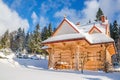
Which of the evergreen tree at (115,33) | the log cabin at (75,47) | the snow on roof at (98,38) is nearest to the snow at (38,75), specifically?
the log cabin at (75,47)

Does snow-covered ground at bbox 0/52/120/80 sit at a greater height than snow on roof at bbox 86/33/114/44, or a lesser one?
lesser

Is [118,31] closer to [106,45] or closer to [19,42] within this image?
[106,45]

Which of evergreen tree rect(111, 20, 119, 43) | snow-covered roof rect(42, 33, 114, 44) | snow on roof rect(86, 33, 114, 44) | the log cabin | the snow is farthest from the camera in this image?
evergreen tree rect(111, 20, 119, 43)

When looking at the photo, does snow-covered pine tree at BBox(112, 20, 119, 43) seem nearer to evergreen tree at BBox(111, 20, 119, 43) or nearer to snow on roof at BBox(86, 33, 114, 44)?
evergreen tree at BBox(111, 20, 119, 43)

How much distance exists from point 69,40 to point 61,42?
4.07 feet

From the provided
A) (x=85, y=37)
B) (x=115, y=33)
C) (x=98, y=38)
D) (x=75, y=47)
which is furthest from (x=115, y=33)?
(x=85, y=37)

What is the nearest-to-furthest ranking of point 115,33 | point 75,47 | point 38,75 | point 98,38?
point 38,75, point 75,47, point 98,38, point 115,33

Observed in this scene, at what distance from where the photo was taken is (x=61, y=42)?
21.9m

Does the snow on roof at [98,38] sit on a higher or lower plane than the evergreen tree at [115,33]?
lower

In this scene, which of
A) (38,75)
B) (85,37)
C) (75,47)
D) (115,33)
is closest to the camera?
(38,75)

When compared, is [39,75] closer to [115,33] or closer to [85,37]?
[85,37]

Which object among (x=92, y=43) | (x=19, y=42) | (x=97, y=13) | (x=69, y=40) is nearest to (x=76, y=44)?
(x=69, y=40)

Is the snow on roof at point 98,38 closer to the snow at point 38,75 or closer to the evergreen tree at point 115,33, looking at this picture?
the snow at point 38,75

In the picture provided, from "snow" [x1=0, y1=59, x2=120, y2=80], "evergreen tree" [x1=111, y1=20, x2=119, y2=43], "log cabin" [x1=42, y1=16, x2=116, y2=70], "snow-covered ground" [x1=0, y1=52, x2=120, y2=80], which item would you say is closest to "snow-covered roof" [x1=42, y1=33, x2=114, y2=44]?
"log cabin" [x1=42, y1=16, x2=116, y2=70]
